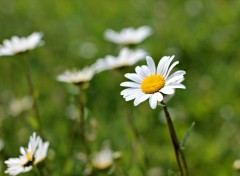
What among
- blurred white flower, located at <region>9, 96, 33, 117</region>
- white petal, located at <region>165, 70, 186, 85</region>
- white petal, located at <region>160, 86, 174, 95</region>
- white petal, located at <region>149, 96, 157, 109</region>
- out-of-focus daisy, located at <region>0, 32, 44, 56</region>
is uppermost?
blurred white flower, located at <region>9, 96, 33, 117</region>

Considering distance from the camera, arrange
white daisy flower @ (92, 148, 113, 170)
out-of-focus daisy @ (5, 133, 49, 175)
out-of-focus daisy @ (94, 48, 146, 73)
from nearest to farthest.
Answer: out-of-focus daisy @ (5, 133, 49, 175) → white daisy flower @ (92, 148, 113, 170) → out-of-focus daisy @ (94, 48, 146, 73)

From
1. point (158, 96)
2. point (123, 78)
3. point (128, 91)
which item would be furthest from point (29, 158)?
point (123, 78)

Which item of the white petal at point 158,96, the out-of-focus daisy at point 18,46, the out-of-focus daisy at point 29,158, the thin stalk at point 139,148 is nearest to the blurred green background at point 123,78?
the thin stalk at point 139,148

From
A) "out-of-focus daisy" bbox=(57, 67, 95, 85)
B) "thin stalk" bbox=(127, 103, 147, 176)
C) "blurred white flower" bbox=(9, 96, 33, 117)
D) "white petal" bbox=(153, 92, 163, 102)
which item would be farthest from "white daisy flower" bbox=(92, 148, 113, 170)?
"blurred white flower" bbox=(9, 96, 33, 117)

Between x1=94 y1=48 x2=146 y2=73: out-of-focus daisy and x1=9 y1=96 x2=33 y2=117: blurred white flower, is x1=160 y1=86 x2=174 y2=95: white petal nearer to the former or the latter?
x1=94 y1=48 x2=146 y2=73: out-of-focus daisy

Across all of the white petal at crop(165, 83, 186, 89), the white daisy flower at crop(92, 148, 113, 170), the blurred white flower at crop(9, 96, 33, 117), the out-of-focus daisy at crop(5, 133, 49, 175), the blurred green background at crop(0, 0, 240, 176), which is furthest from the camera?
the blurred white flower at crop(9, 96, 33, 117)

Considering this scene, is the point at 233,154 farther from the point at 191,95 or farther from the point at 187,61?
the point at 187,61

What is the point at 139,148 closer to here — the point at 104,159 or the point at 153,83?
the point at 104,159

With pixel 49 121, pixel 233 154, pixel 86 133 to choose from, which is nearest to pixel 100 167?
pixel 86 133

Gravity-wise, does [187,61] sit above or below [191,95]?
above
